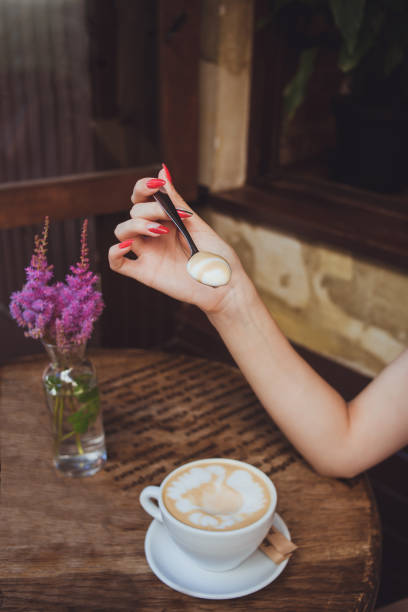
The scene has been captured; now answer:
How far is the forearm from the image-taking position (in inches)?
39.5

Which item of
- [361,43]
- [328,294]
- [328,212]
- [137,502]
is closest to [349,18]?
[361,43]

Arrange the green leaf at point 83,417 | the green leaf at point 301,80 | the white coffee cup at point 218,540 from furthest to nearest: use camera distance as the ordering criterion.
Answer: the green leaf at point 301,80, the green leaf at point 83,417, the white coffee cup at point 218,540

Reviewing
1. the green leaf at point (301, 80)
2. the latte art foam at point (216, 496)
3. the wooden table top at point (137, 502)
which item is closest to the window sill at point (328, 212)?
the green leaf at point (301, 80)

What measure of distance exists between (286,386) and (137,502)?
32 centimetres

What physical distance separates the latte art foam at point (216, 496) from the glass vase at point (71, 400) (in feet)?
0.69

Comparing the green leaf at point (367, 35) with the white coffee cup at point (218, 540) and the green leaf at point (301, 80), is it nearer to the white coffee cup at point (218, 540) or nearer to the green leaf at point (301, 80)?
the green leaf at point (301, 80)

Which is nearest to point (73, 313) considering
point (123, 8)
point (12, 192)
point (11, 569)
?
point (11, 569)

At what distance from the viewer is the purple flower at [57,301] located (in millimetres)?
Answer: 846

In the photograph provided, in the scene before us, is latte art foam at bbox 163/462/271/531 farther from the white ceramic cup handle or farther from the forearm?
the forearm

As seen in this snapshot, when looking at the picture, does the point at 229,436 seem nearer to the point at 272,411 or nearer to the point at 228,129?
the point at 272,411

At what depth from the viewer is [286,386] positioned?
3.31ft

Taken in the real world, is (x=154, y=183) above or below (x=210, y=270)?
above

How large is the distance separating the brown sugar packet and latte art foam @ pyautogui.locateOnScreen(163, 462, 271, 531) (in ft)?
0.26

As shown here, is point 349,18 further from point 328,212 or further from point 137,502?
point 137,502
